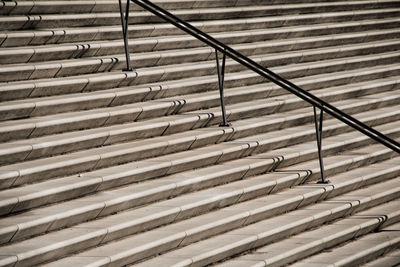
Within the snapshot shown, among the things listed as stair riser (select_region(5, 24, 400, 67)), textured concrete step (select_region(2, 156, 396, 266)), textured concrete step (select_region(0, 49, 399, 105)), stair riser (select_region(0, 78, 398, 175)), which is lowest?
textured concrete step (select_region(2, 156, 396, 266))

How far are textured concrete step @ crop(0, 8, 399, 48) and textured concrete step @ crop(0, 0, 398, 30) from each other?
4.6 inches

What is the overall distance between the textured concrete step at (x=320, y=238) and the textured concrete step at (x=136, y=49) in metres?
2.97

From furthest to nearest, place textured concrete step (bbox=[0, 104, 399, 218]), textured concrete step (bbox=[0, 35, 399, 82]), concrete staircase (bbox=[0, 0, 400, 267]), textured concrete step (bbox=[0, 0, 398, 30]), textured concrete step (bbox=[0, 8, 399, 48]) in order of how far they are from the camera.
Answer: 1. textured concrete step (bbox=[0, 0, 398, 30])
2. textured concrete step (bbox=[0, 8, 399, 48])
3. textured concrete step (bbox=[0, 35, 399, 82])
4. concrete staircase (bbox=[0, 0, 400, 267])
5. textured concrete step (bbox=[0, 104, 399, 218])

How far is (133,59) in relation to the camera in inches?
392

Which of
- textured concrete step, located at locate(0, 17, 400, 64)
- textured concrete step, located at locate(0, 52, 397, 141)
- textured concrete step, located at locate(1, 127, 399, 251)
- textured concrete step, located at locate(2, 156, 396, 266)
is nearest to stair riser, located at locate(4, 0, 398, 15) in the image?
textured concrete step, located at locate(0, 17, 400, 64)

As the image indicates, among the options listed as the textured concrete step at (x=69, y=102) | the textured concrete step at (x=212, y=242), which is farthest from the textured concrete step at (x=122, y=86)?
the textured concrete step at (x=212, y=242)

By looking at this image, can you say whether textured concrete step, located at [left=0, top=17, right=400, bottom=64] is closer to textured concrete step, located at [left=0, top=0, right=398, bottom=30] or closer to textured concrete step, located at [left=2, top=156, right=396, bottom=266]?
textured concrete step, located at [left=0, top=0, right=398, bottom=30]

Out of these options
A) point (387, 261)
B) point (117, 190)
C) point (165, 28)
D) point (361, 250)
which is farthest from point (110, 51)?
point (387, 261)

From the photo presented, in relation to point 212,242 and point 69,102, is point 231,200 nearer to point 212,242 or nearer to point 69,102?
point 212,242

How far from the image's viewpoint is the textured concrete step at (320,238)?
7.78 metres

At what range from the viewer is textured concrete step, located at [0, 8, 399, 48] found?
371 inches

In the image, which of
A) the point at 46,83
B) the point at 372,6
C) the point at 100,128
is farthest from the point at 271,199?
the point at 372,6

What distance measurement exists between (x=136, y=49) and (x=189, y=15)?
163 cm

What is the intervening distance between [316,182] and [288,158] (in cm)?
40
